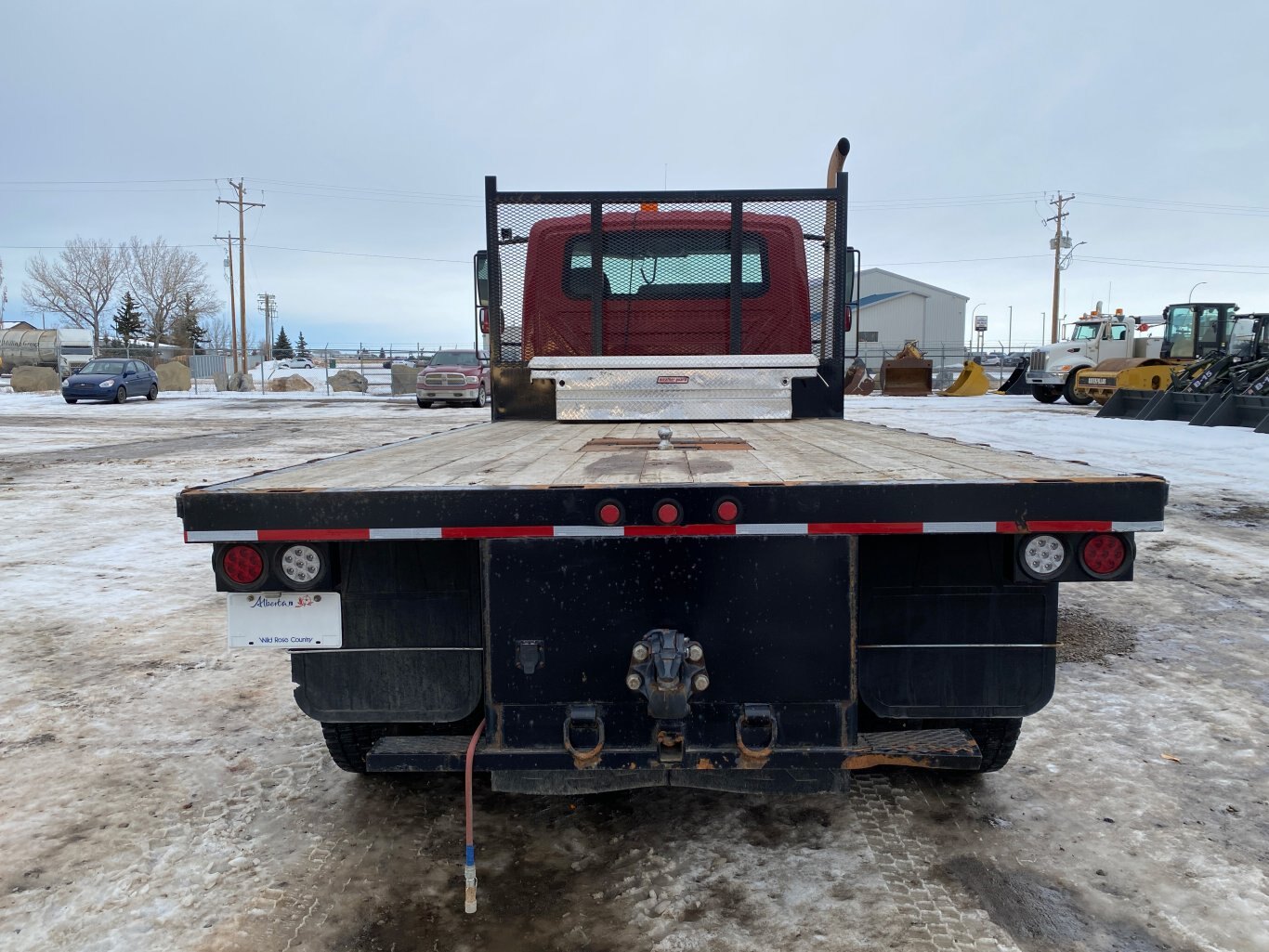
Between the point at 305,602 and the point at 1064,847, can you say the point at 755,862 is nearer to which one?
the point at 1064,847

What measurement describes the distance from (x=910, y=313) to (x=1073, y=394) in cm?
4398

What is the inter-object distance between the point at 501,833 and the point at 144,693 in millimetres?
2301

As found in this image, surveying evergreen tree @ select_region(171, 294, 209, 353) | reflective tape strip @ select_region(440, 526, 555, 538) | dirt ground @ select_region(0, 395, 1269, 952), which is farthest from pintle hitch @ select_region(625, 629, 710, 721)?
evergreen tree @ select_region(171, 294, 209, 353)

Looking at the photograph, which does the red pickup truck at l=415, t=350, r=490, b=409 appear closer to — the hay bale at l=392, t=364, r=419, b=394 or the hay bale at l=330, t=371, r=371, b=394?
the hay bale at l=392, t=364, r=419, b=394

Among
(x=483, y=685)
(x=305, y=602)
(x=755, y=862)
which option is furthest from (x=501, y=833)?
(x=305, y=602)

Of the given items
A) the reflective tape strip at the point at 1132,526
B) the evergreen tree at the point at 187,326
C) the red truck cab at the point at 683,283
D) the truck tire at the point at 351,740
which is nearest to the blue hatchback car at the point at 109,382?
the red truck cab at the point at 683,283

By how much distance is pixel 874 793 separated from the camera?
3.42 m

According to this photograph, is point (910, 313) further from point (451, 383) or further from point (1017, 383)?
point (451, 383)

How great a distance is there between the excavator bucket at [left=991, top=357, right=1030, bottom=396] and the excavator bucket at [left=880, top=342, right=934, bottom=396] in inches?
132

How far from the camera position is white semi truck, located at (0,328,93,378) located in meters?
60.8

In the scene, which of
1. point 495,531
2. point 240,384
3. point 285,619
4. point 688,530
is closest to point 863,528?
point 688,530

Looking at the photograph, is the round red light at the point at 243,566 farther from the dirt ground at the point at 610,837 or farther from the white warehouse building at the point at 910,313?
the white warehouse building at the point at 910,313

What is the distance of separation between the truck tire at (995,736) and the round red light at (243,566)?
2.39 metres

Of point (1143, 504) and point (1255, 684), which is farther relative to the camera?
point (1255, 684)
